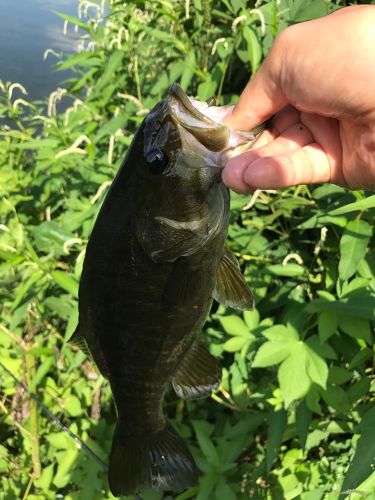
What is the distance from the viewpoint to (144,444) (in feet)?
6.88

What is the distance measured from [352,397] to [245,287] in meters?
0.82

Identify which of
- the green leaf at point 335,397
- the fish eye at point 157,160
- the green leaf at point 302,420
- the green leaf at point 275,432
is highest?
the fish eye at point 157,160

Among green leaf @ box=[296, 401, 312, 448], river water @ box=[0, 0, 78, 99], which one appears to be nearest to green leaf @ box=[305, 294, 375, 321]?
green leaf @ box=[296, 401, 312, 448]

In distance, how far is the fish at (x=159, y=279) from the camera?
4.68 ft

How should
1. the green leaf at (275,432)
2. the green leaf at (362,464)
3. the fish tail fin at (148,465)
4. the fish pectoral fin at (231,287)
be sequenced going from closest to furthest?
the green leaf at (362,464)
the fish pectoral fin at (231,287)
the fish tail fin at (148,465)
the green leaf at (275,432)

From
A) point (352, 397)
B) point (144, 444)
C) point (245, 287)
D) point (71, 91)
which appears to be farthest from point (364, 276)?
point (71, 91)

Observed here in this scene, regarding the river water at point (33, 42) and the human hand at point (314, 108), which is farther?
the river water at point (33, 42)

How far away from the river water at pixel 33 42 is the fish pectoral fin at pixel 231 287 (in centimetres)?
675

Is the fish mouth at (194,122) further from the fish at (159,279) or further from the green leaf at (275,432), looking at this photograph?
the green leaf at (275,432)

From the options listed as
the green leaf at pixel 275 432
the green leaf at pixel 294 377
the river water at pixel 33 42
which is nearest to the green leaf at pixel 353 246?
the green leaf at pixel 294 377

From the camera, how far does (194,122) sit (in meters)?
1.38

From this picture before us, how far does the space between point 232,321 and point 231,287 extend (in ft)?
2.33

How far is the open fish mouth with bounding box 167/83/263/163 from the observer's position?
137cm

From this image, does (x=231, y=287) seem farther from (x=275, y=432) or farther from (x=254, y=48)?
(x=254, y=48)
